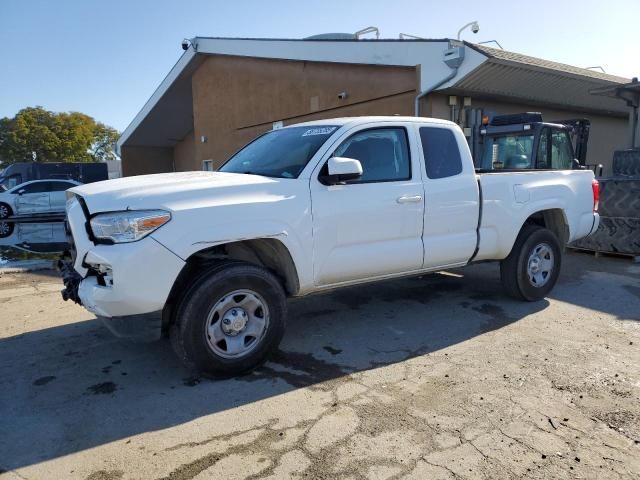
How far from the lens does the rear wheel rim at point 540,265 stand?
580 centimetres

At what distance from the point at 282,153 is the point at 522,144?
5.95m

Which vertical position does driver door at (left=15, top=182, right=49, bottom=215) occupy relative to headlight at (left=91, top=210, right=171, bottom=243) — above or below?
below

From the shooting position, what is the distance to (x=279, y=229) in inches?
154

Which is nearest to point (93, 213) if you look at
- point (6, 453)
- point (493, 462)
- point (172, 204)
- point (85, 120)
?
point (172, 204)

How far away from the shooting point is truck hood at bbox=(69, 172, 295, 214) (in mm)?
3504

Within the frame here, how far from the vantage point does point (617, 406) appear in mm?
3424

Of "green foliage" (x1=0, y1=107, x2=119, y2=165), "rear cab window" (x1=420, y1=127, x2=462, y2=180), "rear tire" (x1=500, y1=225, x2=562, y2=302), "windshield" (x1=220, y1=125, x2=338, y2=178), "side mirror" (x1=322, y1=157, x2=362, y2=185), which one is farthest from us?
"green foliage" (x1=0, y1=107, x2=119, y2=165)

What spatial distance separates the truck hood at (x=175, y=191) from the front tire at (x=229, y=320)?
54 centimetres

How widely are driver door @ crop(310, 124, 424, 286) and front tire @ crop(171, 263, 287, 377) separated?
0.52 metres

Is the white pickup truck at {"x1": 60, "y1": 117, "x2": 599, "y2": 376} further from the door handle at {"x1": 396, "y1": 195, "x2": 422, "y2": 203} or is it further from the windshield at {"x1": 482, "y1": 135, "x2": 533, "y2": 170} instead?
the windshield at {"x1": 482, "y1": 135, "x2": 533, "y2": 170}

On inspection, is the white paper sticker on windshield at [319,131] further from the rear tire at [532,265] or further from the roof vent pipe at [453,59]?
the roof vent pipe at [453,59]

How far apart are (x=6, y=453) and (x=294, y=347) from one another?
2308 millimetres

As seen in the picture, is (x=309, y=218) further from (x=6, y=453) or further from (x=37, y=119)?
(x=37, y=119)

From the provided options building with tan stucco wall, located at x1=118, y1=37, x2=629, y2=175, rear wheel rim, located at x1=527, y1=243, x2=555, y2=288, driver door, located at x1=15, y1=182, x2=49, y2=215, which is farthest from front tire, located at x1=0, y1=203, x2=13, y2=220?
rear wheel rim, located at x1=527, y1=243, x2=555, y2=288
